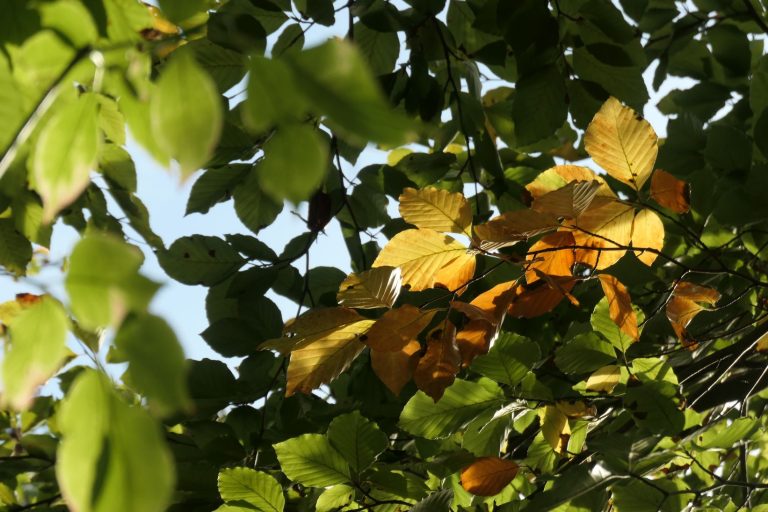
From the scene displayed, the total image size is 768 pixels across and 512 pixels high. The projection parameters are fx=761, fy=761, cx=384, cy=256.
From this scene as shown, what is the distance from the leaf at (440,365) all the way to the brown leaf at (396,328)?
5cm

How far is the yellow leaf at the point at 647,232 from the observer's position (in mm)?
976

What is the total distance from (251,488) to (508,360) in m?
0.40

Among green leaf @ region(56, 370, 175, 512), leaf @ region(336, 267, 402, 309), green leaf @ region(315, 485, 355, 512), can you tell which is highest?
green leaf @ region(56, 370, 175, 512)

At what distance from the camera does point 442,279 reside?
3.23ft

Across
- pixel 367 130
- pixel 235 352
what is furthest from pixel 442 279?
pixel 367 130

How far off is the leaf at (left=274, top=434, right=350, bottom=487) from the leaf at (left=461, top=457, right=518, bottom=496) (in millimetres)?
171

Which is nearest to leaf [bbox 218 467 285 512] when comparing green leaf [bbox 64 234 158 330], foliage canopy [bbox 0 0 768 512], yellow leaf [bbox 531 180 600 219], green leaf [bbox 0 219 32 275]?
foliage canopy [bbox 0 0 768 512]

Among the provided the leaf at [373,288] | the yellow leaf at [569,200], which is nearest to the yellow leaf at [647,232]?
the yellow leaf at [569,200]

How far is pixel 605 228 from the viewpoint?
0.98 m

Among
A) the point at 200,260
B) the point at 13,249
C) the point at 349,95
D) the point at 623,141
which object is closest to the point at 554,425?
the point at 623,141

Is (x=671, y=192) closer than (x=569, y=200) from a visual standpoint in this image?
No

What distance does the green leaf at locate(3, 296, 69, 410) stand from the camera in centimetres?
34

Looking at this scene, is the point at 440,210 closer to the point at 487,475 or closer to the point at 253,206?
the point at 487,475

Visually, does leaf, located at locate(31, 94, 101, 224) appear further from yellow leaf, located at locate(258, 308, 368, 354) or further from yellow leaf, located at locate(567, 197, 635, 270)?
yellow leaf, located at locate(567, 197, 635, 270)
